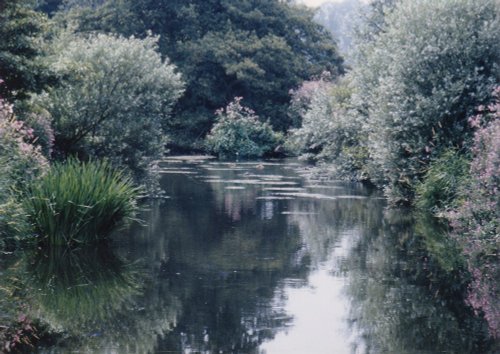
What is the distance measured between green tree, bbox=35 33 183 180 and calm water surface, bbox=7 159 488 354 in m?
3.33

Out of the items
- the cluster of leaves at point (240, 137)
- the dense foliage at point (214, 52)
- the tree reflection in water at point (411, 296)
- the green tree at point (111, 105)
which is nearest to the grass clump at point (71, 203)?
the tree reflection in water at point (411, 296)

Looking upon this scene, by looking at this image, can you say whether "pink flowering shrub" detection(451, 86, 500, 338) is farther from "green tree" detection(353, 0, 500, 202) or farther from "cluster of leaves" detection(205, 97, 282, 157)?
"cluster of leaves" detection(205, 97, 282, 157)

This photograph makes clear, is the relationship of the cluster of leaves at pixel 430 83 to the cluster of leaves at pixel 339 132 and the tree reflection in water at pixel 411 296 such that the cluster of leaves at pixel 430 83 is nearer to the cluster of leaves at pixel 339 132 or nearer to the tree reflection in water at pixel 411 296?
the tree reflection in water at pixel 411 296

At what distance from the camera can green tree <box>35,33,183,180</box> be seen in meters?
21.0

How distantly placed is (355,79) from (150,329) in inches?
765

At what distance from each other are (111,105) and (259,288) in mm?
11965

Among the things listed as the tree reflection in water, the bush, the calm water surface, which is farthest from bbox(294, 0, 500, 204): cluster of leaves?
the tree reflection in water

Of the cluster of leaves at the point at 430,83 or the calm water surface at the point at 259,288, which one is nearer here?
the calm water surface at the point at 259,288

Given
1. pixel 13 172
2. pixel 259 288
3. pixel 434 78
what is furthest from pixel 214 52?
pixel 259 288

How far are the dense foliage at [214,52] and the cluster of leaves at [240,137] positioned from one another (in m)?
3.33

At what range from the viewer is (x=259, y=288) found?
1070 cm

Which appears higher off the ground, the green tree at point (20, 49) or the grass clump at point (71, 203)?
the green tree at point (20, 49)

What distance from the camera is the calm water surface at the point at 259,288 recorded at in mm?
8195

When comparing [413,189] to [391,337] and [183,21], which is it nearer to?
[391,337]
